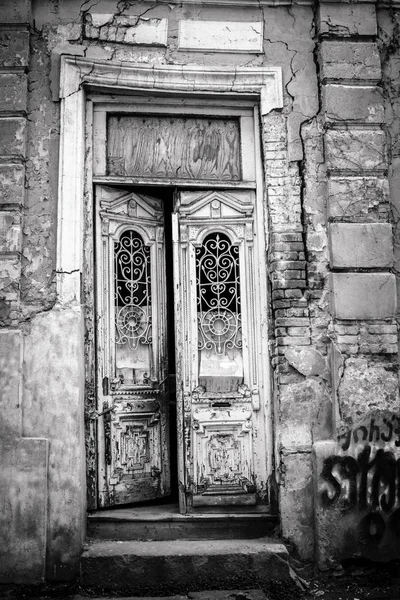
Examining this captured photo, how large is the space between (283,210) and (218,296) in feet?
2.79

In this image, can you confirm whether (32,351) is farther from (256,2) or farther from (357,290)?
(256,2)

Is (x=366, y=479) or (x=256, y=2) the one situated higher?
(x=256, y=2)

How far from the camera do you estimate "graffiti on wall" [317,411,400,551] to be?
4.72m

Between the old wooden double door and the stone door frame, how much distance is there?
0.20m

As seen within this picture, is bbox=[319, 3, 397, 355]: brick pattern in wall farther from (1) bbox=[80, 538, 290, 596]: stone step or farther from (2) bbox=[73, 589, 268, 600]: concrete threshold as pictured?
(2) bbox=[73, 589, 268, 600]: concrete threshold

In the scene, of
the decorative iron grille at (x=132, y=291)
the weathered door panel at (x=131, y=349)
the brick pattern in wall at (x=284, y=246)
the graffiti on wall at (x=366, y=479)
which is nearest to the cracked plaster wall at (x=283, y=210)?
the brick pattern in wall at (x=284, y=246)

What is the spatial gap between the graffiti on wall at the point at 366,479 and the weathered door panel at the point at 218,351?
0.57m

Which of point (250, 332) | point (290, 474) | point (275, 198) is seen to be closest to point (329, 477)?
point (290, 474)

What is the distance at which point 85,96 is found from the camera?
5.24 meters

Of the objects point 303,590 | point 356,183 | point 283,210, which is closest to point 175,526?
point 303,590

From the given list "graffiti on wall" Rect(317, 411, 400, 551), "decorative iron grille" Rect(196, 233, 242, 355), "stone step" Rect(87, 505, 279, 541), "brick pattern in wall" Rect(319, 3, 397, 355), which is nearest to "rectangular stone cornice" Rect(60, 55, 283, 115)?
"brick pattern in wall" Rect(319, 3, 397, 355)

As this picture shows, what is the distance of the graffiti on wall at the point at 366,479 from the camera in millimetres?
4719

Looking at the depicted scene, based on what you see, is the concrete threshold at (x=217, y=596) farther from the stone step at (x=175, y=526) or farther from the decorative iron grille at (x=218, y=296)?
the decorative iron grille at (x=218, y=296)

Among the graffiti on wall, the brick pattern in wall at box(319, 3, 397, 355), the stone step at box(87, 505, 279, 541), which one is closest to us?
the graffiti on wall
